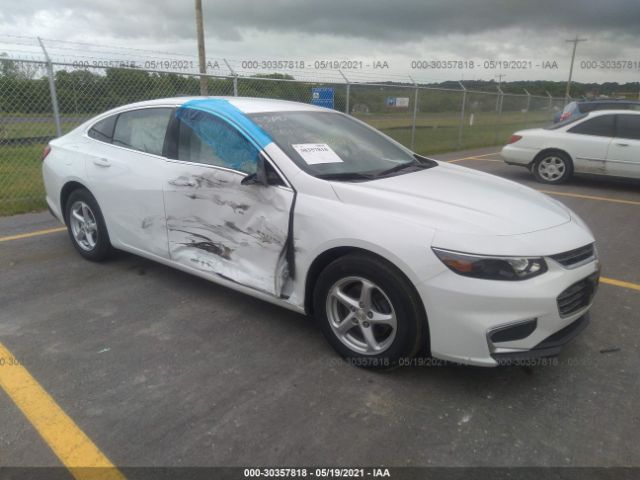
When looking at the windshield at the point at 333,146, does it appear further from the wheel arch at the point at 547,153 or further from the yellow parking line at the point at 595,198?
the wheel arch at the point at 547,153

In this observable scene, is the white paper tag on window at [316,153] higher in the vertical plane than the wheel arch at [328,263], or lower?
higher

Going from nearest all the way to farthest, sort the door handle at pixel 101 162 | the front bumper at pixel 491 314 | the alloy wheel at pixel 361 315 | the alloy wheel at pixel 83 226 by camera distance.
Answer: the front bumper at pixel 491 314
the alloy wheel at pixel 361 315
the door handle at pixel 101 162
the alloy wheel at pixel 83 226

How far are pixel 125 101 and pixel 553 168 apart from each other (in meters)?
8.08

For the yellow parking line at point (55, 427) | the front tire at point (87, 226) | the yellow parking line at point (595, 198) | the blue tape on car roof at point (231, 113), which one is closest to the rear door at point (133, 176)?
the front tire at point (87, 226)

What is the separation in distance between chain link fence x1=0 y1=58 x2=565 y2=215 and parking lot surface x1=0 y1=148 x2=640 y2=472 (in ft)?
13.5

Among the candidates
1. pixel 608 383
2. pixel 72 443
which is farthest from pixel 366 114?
pixel 72 443

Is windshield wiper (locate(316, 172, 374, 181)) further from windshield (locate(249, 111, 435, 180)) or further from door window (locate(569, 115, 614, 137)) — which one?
door window (locate(569, 115, 614, 137))

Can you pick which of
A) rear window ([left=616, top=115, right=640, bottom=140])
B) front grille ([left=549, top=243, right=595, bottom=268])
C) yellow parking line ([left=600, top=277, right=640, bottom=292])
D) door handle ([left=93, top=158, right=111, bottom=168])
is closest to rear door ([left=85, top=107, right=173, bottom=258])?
door handle ([left=93, top=158, right=111, bottom=168])

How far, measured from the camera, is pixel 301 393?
2.72 metres

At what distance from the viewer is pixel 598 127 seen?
8867 millimetres

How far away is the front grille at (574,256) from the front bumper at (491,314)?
0.05m

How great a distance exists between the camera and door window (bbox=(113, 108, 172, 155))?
12.7ft

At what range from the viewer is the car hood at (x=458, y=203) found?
2662 millimetres

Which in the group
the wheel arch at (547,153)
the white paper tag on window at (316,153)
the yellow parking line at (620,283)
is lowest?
the yellow parking line at (620,283)
